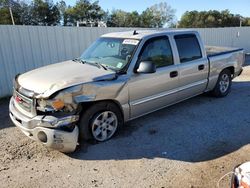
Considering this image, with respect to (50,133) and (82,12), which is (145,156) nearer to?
(50,133)

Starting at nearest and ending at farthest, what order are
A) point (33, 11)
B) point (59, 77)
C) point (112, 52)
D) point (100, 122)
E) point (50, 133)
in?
point (50, 133) → point (59, 77) → point (100, 122) → point (112, 52) → point (33, 11)

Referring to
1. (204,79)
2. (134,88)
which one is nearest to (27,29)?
(134,88)

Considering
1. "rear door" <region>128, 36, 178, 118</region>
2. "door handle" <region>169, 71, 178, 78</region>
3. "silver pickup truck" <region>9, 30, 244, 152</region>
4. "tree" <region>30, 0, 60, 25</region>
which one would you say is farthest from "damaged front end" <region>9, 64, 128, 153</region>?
"tree" <region>30, 0, 60, 25</region>

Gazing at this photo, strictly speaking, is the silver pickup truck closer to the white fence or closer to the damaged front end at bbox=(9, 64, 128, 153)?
the damaged front end at bbox=(9, 64, 128, 153)

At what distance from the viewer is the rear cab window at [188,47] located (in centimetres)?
536

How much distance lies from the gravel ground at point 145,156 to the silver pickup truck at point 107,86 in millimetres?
322

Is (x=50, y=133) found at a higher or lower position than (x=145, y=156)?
higher

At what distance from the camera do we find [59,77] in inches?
162

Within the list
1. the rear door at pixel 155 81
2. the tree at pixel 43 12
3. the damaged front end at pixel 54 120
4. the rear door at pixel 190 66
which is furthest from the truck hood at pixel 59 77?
the tree at pixel 43 12

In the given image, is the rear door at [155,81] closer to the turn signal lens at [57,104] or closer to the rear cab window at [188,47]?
the rear cab window at [188,47]

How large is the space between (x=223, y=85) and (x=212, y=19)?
55.6 m

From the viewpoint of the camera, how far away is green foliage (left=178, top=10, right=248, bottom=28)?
2265 inches

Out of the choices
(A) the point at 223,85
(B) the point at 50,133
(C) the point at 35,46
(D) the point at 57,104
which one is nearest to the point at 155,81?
(D) the point at 57,104

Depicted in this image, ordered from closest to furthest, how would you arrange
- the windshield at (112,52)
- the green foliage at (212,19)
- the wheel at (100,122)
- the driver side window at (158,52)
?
the wheel at (100,122)
the windshield at (112,52)
the driver side window at (158,52)
the green foliage at (212,19)
